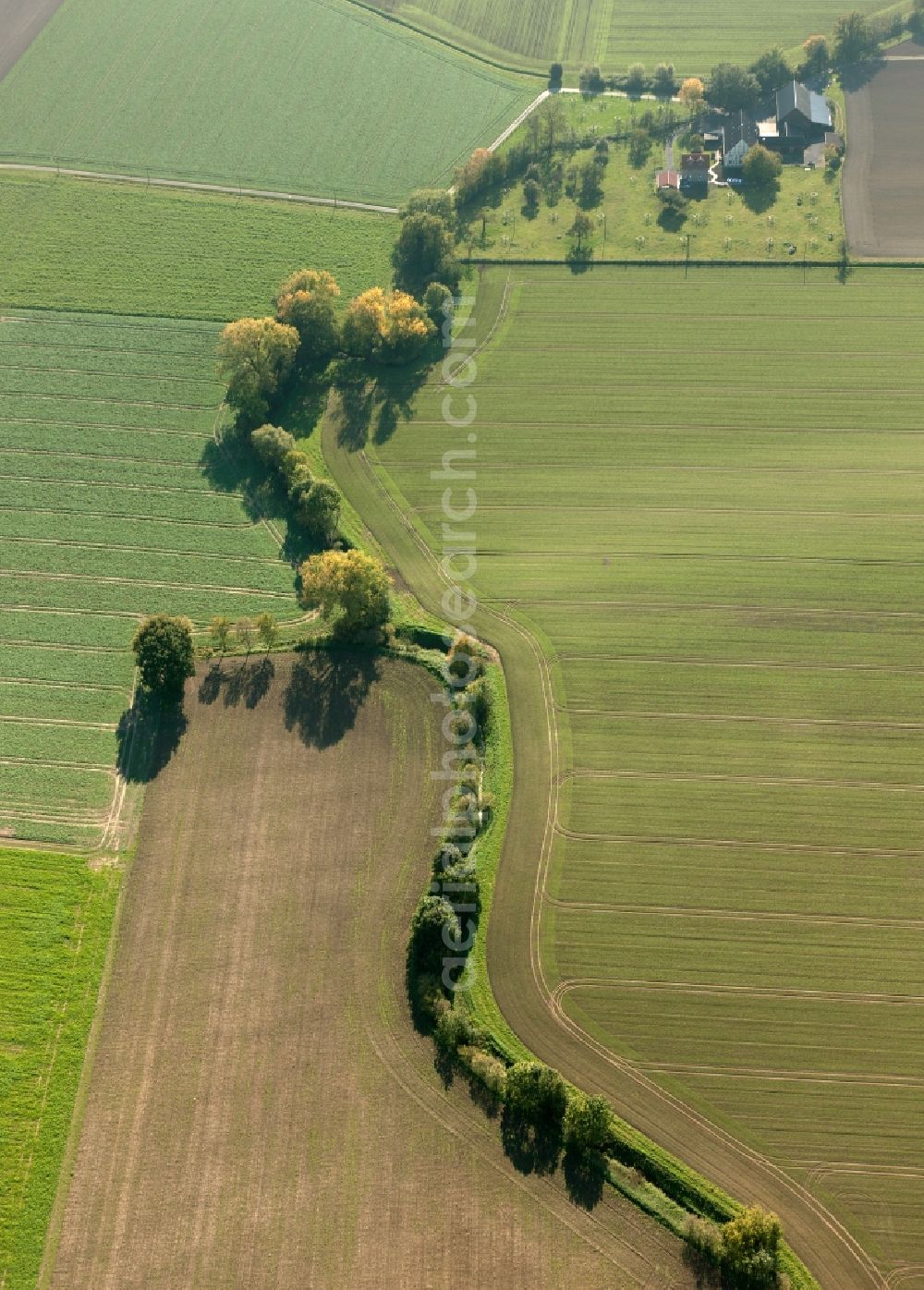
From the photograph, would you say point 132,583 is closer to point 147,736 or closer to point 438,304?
point 147,736

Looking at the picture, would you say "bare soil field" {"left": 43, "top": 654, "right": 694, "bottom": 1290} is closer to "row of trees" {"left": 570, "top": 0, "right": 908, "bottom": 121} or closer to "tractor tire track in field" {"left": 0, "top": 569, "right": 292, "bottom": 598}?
"tractor tire track in field" {"left": 0, "top": 569, "right": 292, "bottom": 598}

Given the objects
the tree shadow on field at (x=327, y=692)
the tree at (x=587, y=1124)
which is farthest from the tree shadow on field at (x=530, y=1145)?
the tree shadow on field at (x=327, y=692)

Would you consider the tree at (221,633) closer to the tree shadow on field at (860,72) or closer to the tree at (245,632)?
the tree at (245,632)

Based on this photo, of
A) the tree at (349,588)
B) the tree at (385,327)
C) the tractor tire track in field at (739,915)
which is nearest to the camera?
the tractor tire track in field at (739,915)

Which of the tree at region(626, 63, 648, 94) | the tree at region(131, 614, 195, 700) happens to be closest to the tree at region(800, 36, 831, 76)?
the tree at region(626, 63, 648, 94)

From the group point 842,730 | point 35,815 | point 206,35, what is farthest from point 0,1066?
point 206,35
